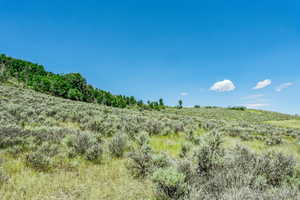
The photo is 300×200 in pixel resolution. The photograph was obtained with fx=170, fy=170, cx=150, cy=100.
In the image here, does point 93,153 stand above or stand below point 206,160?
below

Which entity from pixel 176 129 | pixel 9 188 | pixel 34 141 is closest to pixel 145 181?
pixel 9 188

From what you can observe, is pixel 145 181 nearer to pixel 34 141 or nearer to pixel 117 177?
pixel 117 177

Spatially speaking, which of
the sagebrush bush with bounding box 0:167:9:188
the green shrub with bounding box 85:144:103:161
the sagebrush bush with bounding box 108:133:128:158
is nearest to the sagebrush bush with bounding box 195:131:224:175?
the sagebrush bush with bounding box 108:133:128:158

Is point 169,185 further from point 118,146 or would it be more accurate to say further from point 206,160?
point 118,146

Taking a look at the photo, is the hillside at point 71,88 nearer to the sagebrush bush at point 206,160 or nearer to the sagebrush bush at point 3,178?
the sagebrush bush at point 3,178

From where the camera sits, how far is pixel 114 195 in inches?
118

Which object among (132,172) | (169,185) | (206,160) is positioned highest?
(206,160)

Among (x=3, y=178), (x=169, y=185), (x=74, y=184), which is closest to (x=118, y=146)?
(x=74, y=184)

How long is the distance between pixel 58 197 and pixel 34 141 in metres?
2.99

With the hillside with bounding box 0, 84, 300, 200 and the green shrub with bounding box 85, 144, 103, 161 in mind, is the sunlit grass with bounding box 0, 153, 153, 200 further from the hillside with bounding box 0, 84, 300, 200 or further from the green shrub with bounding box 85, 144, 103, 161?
the green shrub with bounding box 85, 144, 103, 161

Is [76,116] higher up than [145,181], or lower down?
higher up

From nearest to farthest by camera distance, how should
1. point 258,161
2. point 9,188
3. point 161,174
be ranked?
1. point 161,174
2. point 9,188
3. point 258,161

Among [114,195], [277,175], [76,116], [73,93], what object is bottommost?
[114,195]

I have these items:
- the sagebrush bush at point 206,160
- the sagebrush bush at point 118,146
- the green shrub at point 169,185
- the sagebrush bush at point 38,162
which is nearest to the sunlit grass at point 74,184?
the sagebrush bush at point 38,162
